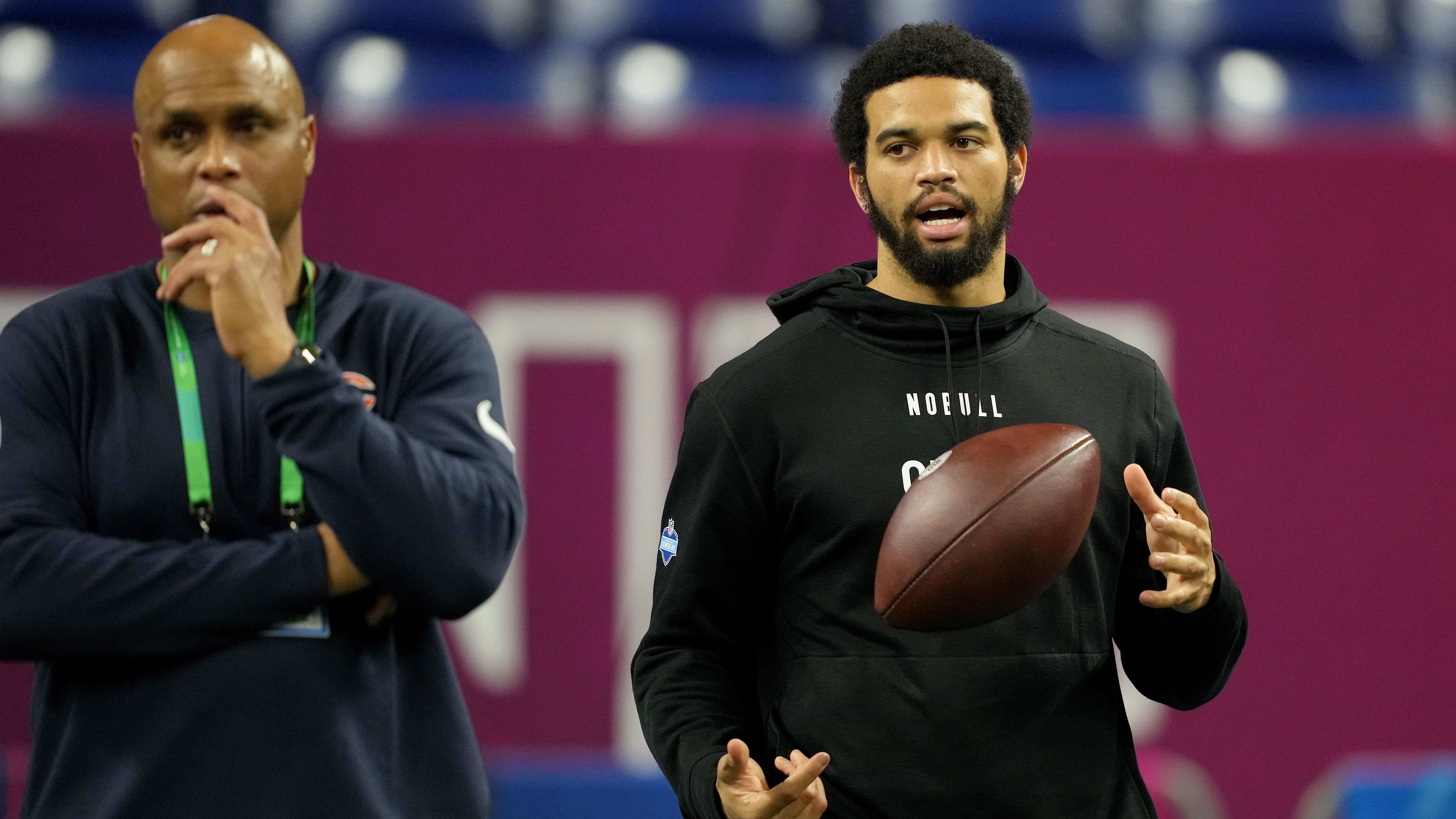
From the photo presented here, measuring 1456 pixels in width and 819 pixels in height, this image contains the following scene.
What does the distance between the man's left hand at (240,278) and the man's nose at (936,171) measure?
0.72 meters

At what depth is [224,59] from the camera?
6.40 feet

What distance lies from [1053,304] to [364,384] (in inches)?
77.4

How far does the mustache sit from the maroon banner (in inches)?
68.1

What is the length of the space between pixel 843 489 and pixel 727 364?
0.79ft

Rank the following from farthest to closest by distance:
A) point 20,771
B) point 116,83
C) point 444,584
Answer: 1. point 116,83
2. point 20,771
3. point 444,584

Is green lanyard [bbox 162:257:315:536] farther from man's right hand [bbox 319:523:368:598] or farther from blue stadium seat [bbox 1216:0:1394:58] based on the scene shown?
blue stadium seat [bbox 1216:0:1394:58]

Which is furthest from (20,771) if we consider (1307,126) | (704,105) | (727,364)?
(1307,126)

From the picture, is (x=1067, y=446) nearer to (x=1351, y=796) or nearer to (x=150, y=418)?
(x=150, y=418)

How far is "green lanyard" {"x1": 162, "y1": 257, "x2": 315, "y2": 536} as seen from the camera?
185 centimetres

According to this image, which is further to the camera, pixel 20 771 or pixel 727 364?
pixel 20 771

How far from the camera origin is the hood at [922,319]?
1.79 meters

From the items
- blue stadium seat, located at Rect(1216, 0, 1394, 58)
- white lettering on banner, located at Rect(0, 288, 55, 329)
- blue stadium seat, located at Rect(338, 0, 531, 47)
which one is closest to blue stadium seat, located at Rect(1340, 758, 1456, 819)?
blue stadium seat, located at Rect(1216, 0, 1394, 58)

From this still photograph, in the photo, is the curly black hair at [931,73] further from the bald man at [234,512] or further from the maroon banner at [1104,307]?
the maroon banner at [1104,307]

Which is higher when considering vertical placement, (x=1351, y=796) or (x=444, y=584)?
(x=444, y=584)
